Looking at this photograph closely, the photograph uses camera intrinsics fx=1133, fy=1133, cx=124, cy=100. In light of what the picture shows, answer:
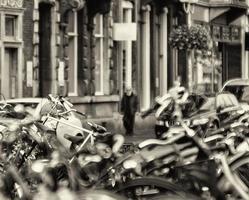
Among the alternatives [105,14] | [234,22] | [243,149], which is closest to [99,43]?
[105,14]

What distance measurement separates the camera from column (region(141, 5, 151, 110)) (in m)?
41.9

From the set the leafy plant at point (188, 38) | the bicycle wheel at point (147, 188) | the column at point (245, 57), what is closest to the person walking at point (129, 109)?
the leafy plant at point (188, 38)

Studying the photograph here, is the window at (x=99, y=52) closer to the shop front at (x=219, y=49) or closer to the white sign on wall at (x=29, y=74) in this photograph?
the white sign on wall at (x=29, y=74)

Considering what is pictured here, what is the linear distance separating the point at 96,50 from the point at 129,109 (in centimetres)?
275

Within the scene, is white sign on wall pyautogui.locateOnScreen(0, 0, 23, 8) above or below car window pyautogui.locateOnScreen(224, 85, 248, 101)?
above

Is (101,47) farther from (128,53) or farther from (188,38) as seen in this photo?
(188,38)

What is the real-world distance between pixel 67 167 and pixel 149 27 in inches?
1317

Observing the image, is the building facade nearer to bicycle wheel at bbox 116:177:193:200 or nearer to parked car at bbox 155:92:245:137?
parked car at bbox 155:92:245:137

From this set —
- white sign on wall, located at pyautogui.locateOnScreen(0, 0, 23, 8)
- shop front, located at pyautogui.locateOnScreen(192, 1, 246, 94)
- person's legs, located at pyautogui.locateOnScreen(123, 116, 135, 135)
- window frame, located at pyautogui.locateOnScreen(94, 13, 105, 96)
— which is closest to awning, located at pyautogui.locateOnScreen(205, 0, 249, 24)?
shop front, located at pyautogui.locateOnScreen(192, 1, 246, 94)

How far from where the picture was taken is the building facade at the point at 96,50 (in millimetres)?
31188

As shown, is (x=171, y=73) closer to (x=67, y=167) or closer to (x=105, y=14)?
(x=105, y=14)

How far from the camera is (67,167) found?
30.5 ft

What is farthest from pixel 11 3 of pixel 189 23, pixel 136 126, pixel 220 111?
pixel 189 23

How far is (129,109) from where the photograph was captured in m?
35.8
